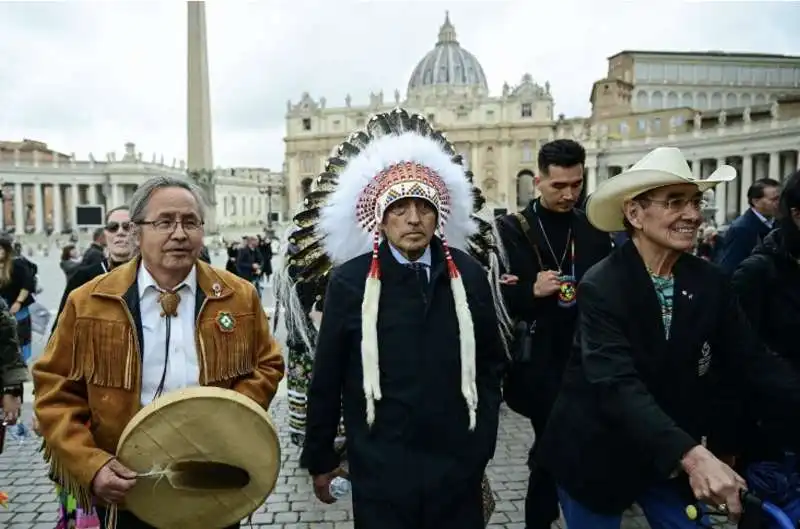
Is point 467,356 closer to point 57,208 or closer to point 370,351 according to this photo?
point 370,351

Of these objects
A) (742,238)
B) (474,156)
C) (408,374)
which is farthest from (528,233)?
(474,156)

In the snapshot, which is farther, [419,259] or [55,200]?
[55,200]

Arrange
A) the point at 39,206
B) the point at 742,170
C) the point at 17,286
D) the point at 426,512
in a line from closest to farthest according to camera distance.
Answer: the point at 426,512 < the point at 17,286 < the point at 742,170 < the point at 39,206

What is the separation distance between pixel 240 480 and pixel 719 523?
130 inches

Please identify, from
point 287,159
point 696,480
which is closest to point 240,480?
point 696,480

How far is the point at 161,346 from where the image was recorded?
8.77 ft

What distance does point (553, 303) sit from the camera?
12.8ft

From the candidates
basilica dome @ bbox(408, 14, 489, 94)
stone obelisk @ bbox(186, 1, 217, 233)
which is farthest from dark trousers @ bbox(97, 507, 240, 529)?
basilica dome @ bbox(408, 14, 489, 94)

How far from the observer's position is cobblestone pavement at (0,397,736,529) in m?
4.51

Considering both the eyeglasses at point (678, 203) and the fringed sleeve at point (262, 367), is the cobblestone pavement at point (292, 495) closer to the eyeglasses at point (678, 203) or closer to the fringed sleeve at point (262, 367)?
the fringed sleeve at point (262, 367)

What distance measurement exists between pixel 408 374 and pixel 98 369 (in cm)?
119

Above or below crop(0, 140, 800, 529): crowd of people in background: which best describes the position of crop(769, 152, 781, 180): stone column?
above

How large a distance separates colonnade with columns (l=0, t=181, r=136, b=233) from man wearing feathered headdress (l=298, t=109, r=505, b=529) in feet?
228

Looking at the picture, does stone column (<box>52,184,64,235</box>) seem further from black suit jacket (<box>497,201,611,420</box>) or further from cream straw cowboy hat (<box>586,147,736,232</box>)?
cream straw cowboy hat (<box>586,147,736,232</box>)
